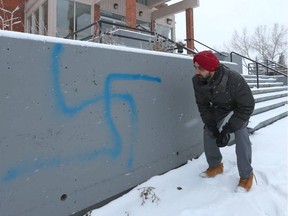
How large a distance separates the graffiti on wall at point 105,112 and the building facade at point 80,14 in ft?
21.6

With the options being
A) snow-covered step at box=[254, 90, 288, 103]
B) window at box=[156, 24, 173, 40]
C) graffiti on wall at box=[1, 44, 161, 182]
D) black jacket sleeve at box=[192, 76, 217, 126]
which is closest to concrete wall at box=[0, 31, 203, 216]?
graffiti on wall at box=[1, 44, 161, 182]

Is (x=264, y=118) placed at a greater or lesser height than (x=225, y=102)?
lesser

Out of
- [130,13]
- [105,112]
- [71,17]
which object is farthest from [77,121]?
[71,17]

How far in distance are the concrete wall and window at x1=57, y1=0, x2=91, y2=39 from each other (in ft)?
27.6

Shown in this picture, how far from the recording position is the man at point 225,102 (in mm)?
2783

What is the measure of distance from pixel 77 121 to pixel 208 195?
1.51 meters

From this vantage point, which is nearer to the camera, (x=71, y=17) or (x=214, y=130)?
(x=214, y=130)

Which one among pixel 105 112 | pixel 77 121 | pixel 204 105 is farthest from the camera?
pixel 204 105

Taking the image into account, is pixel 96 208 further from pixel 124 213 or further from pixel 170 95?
pixel 170 95

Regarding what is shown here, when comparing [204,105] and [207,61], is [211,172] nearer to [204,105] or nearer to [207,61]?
[204,105]

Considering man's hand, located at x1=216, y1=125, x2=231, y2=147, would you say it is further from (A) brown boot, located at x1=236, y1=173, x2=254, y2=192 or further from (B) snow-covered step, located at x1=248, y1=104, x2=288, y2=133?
(B) snow-covered step, located at x1=248, y1=104, x2=288, y2=133

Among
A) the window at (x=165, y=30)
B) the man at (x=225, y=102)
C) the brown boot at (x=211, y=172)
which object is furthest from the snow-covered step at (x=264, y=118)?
the window at (x=165, y=30)

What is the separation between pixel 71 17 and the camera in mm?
11250

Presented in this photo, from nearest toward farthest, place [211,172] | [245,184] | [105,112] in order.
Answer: [105,112], [245,184], [211,172]
